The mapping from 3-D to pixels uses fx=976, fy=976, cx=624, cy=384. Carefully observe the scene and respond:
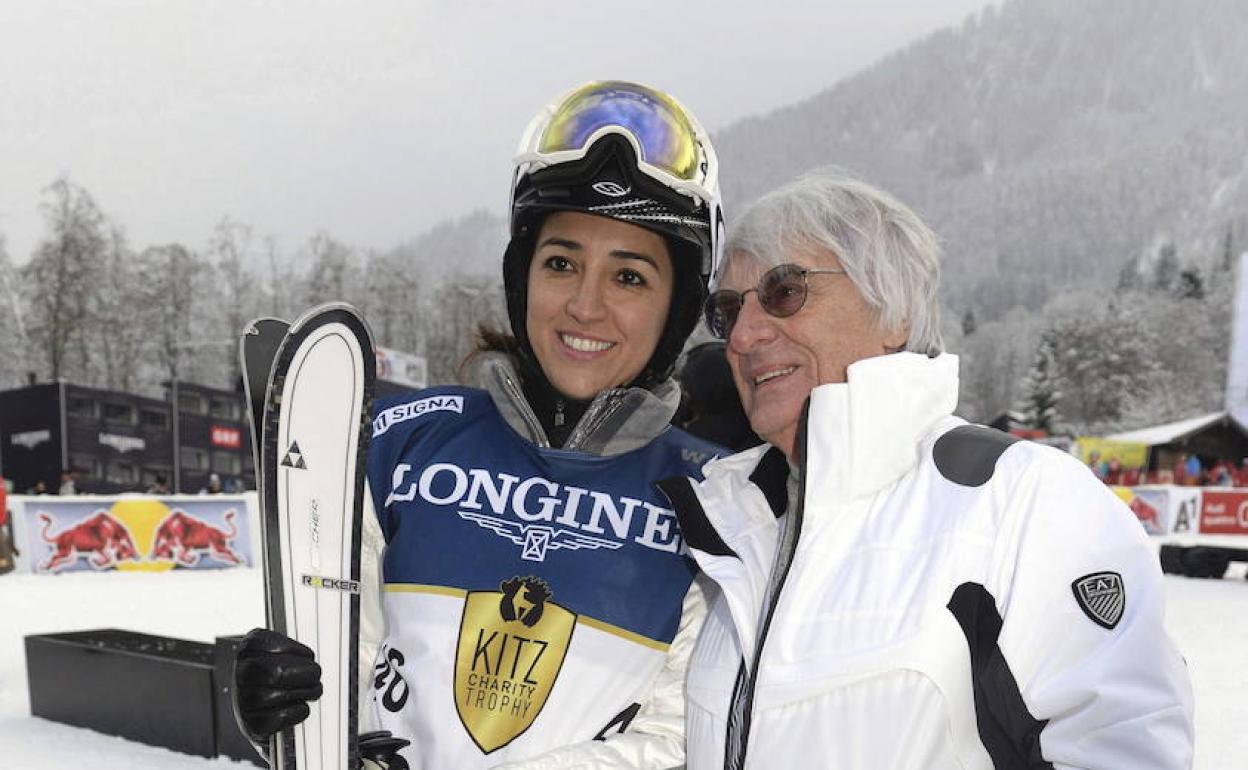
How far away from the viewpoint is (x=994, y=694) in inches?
50.8

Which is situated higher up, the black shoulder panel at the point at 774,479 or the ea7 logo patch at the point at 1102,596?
the black shoulder panel at the point at 774,479

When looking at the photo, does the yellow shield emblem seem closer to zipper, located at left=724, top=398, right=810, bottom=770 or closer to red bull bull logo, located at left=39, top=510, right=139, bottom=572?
zipper, located at left=724, top=398, right=810, bottom=770

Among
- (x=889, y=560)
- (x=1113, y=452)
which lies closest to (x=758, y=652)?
(x=889, y=560)

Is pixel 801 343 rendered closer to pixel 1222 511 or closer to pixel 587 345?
pixel 587 345


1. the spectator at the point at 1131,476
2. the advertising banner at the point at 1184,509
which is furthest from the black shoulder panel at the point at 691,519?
the spectator at the point at 1131,476

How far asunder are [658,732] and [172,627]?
26.4ft

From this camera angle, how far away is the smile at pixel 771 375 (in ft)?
5.72

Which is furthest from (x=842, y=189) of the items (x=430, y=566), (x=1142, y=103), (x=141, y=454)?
(x=1142, y=103)

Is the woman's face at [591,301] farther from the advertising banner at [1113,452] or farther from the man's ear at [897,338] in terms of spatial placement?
the advertising banner at [1113,452]

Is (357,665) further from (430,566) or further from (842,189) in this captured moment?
(842,189)

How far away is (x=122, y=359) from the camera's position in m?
45.1

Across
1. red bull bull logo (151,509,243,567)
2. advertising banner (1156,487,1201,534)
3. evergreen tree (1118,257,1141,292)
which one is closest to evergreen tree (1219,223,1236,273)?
evergreen tree (1118,257,1141,292)

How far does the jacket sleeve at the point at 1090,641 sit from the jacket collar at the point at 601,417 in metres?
0.82

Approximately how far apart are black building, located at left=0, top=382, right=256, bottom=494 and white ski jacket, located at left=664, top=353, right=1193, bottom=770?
2762 centimetres
